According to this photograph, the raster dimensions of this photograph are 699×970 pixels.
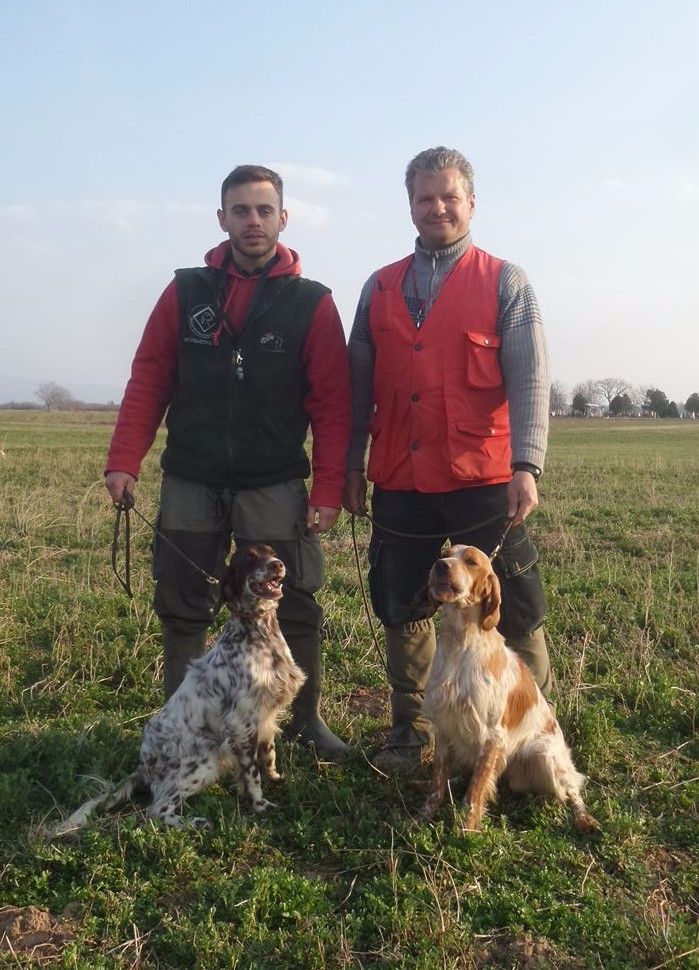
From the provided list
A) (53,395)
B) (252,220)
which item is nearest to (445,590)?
(252,220)

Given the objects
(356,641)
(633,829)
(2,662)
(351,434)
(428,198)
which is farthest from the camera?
(356,641)

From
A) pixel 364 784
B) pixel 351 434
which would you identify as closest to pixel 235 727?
pixel 364 784

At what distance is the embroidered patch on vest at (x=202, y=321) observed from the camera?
4.33 meters

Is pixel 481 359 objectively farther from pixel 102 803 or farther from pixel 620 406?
pixel 620 406

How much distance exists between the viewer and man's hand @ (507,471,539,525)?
4070mm

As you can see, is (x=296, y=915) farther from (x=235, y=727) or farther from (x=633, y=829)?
(x=633, y=829)

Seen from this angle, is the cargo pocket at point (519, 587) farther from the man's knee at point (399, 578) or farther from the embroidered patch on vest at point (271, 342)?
the embroidered patch on vest at point (271, 342)

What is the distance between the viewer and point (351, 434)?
4703 mm

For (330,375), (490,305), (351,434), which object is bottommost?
(351,434)

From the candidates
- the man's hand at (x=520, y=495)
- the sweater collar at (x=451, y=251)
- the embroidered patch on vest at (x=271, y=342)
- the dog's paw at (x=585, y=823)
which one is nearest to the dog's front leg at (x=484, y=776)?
the dog's paw at (x=585, y=823)

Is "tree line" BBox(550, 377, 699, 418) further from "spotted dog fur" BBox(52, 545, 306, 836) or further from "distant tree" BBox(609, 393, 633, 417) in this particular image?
"spotted dog fur" BBox(52, 545, 306, 836)

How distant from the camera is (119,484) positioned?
442 cm

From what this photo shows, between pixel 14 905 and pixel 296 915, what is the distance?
1.07 meters

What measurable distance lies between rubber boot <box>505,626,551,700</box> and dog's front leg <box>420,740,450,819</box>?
0.70m
